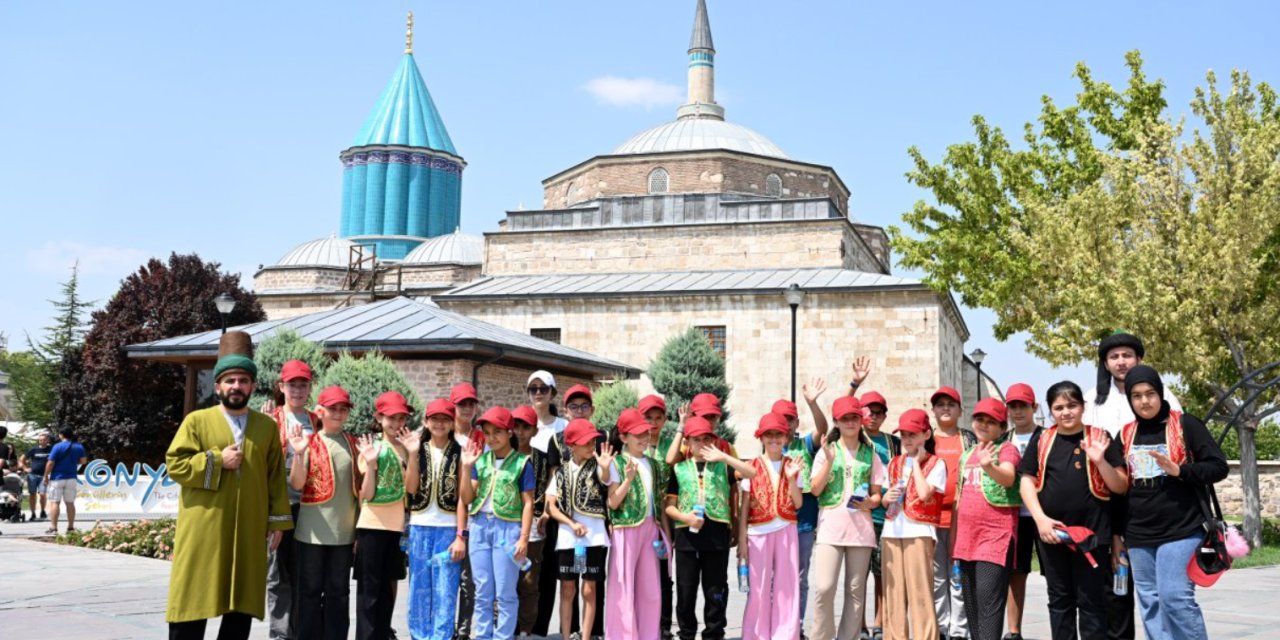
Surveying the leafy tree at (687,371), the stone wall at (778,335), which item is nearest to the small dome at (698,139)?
the stone wall at (778,335)

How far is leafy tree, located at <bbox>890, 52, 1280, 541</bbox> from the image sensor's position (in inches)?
576

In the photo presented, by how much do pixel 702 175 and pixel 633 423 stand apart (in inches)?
1103

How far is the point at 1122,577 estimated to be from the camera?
17.6ft

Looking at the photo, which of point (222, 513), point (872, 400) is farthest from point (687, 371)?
point (222, 513)

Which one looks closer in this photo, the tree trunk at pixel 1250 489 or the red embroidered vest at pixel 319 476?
the red embroidered vest at pixel 319 476

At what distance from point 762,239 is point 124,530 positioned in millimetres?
21062

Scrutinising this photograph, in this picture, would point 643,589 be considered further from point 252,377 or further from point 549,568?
point 252,377

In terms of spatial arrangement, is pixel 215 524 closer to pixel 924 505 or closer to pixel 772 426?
pixel 772 426

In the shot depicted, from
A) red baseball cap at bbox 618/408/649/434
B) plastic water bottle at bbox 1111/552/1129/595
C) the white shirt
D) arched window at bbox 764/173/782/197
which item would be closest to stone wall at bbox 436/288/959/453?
arched window at bbox 764/173/782/197

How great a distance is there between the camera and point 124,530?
13375 mm

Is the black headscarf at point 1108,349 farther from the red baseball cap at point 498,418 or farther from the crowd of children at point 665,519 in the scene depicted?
the red baseball cap at point 498,418

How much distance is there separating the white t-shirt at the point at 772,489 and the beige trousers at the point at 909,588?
654 millimetres

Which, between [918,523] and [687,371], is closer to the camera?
[918,523]

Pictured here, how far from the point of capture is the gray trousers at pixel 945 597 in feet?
22.3
